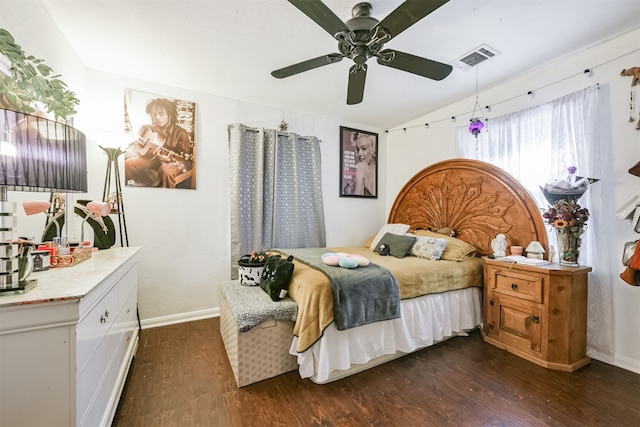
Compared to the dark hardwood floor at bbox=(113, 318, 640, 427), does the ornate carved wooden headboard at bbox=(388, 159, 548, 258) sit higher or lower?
higher

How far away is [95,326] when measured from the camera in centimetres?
113

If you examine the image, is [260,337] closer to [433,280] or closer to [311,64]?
[433,280]

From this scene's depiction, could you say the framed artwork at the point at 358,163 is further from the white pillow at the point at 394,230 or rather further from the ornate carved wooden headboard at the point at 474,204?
the white pillow at the point at 394,230

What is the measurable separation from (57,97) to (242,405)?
214cm

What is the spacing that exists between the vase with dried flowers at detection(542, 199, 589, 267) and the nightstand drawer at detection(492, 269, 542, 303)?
32cm

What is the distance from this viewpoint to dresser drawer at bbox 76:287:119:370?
0.97 m

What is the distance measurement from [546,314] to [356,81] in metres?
2.36

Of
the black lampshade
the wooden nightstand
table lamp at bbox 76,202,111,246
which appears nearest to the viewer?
the black lampshade

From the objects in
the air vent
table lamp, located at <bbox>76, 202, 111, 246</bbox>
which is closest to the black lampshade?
table lamp, located at <bbox>76, 202, 111, 246</bbox>

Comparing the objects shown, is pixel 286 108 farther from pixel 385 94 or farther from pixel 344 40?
pixel 344 40

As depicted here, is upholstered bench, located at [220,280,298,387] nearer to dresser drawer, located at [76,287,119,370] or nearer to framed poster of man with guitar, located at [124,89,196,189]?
dresser drawer, located at [76,287,119,370]

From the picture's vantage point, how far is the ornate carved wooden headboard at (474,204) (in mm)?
2531

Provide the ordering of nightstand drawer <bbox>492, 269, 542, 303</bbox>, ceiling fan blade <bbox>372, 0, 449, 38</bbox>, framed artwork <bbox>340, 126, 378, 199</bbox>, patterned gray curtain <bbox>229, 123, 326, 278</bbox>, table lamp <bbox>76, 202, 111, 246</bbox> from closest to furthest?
ceiling fan blade <bbox>372, 0, 449, 38</bbox> < table lamp <bbox>76, 202, 111, 246</bbox> < nightstand drawer <bbox>492, 269, 542, 303</bbox> < patterned gray curtain <bbox>229, 123, 326, 278</bbox> < framed artwork <bbox>340, 126, 378, 199</bbox>

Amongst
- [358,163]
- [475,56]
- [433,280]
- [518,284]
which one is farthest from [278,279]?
[358,163]
